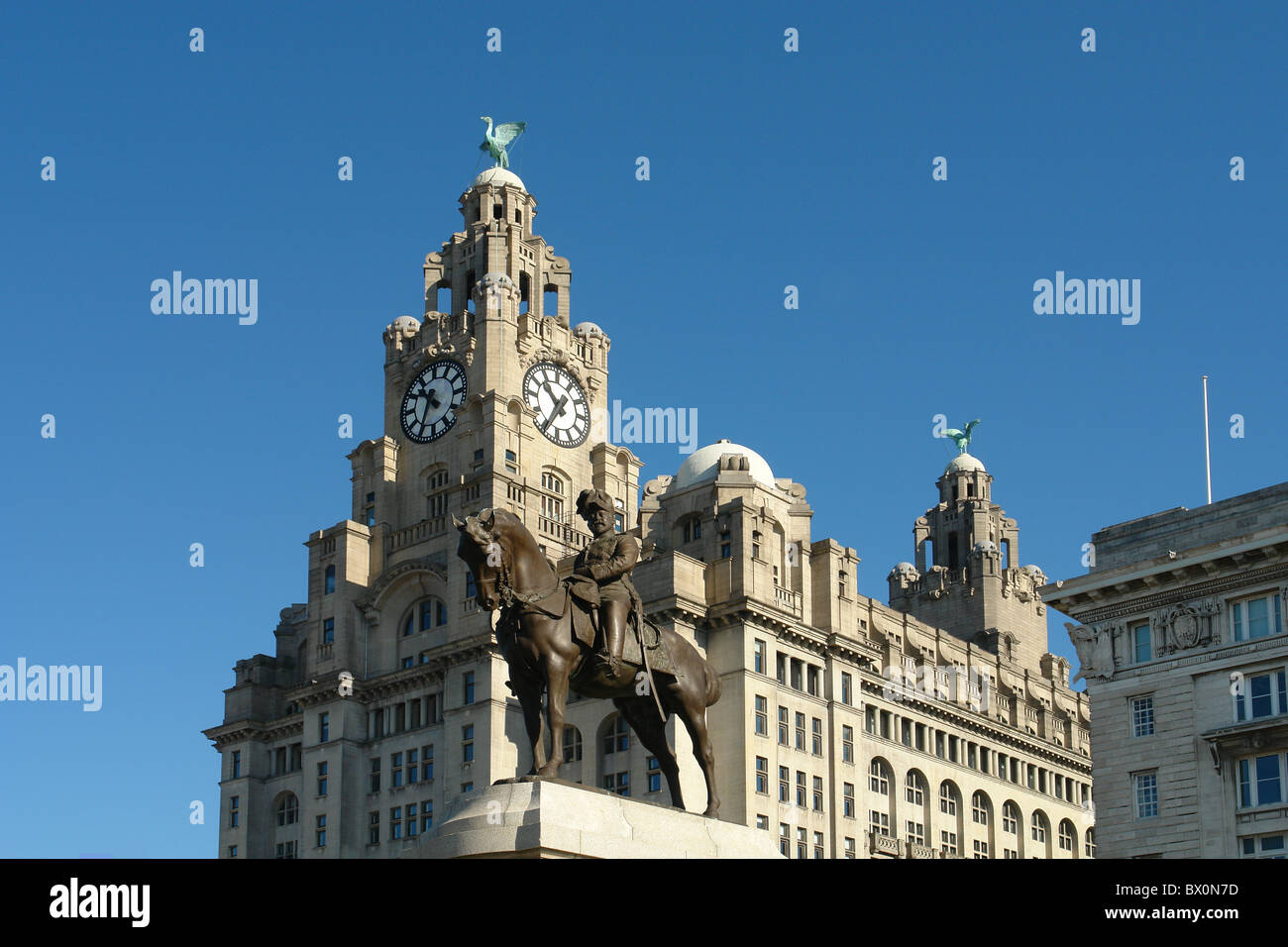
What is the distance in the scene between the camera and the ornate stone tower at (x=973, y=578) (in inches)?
5472

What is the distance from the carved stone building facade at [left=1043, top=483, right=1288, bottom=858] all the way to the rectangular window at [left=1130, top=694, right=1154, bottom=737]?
0.06 metres

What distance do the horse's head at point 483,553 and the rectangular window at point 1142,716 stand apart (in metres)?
47.5

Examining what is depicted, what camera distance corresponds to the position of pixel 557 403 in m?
120

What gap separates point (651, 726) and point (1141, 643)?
147 feet

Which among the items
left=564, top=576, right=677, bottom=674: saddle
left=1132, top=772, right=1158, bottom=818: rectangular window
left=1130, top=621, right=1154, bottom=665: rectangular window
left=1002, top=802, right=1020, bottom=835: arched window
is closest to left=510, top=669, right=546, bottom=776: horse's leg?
left=564, top=576, right=677, bottom=674: saddle

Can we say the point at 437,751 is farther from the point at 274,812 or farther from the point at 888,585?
the point at 888,585

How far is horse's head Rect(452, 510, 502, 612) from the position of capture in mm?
31438

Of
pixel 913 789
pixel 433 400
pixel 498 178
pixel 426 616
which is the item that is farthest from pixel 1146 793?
pixel 498 178

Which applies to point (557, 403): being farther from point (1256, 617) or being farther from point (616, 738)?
point (1256, 617)

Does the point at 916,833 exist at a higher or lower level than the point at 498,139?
lower

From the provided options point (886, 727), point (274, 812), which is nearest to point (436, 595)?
point (274, 812)

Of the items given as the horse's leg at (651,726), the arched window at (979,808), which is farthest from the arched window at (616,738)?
the horse's leg at (651,726)

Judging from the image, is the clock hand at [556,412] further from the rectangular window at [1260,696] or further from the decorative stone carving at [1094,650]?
the rectangular window at [1260,696]
